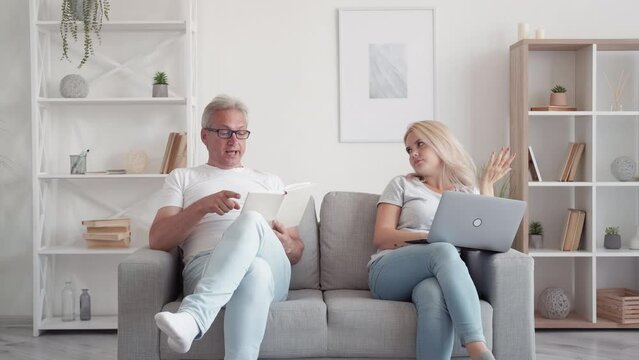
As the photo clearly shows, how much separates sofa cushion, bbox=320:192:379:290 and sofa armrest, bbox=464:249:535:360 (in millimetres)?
684

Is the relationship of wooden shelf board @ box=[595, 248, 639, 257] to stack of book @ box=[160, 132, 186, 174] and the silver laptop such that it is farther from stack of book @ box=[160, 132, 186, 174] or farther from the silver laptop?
stack of book @ box=[160, 132, 186, 174]

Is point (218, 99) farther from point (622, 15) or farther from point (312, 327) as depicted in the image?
point (622, 15)

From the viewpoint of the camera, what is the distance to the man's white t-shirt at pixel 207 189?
131 inches

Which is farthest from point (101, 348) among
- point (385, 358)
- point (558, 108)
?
point (558, 108)

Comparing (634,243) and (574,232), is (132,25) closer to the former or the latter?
(574,232)

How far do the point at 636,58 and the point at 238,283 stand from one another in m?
3.25

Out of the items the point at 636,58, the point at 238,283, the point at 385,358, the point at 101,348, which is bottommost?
the point at 101,348

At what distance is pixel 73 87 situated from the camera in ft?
15.3

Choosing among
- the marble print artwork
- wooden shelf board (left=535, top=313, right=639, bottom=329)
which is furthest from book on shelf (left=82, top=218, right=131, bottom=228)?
wooden shelf board (left=535, top=313, right=639, bottom=329)

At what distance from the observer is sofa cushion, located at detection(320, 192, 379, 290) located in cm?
363

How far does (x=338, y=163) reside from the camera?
4.89m

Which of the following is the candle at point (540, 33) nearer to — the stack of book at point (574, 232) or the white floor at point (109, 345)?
the stack of book at point (574, 232)

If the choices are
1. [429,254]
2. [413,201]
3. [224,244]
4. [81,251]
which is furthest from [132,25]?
[429,254]

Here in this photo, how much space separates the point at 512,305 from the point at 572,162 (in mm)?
1877
